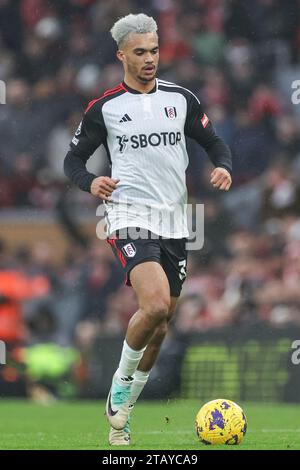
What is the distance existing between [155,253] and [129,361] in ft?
2.20

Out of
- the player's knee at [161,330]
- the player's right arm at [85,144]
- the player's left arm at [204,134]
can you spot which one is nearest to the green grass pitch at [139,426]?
the player's knee at [161,330]

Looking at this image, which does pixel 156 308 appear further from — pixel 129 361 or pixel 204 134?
pixel 204 134

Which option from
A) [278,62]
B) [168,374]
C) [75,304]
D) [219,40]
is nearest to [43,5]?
[219,40]

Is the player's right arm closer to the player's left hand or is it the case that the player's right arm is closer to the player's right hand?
the player's right hand

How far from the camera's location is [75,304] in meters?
15.3

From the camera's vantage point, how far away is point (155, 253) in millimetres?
7625

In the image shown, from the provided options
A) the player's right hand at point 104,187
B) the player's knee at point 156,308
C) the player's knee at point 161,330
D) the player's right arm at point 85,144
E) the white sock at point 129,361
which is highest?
the player's right arm at point 85,144

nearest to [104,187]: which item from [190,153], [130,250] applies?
[130,250]

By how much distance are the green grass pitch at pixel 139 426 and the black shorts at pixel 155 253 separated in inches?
41.0

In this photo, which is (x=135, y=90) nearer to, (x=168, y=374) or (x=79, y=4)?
(x=168, y=374)

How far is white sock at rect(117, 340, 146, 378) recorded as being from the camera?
24.6 ft

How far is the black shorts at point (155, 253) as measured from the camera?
7582 millimetres

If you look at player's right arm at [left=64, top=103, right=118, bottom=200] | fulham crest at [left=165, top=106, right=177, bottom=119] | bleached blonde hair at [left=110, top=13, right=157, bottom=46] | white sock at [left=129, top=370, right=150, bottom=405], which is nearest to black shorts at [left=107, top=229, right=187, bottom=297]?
player's right arm at [left=64, top=103, right=118, bottom=200]

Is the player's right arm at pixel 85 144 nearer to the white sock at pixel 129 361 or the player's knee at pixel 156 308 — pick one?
the player's knee at pixel 156 308
